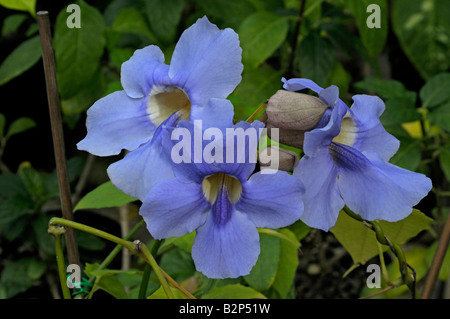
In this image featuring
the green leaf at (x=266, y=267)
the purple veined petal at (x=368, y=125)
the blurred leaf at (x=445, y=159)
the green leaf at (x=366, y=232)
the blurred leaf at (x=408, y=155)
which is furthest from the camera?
the blurred leaf at (x=445, y=159)

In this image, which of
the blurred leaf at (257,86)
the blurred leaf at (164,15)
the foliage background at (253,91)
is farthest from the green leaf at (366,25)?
the blurred leaf at (164,15)

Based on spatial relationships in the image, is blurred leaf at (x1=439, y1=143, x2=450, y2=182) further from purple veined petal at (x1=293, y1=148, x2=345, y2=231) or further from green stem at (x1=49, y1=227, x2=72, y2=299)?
green stem at (x1=49, y1=227, x2=72, y2=299)

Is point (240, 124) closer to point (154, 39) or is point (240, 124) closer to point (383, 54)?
point (154, 39)

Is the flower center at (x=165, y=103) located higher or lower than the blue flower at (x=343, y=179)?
higher

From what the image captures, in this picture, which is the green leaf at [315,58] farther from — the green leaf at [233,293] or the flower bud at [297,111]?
the flower bud at [297,111]

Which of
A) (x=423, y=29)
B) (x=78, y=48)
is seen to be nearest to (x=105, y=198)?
(x=78, y=48)

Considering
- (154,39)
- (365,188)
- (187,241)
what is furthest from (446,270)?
(154,39)

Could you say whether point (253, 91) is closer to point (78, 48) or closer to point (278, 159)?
point (78, 48)
